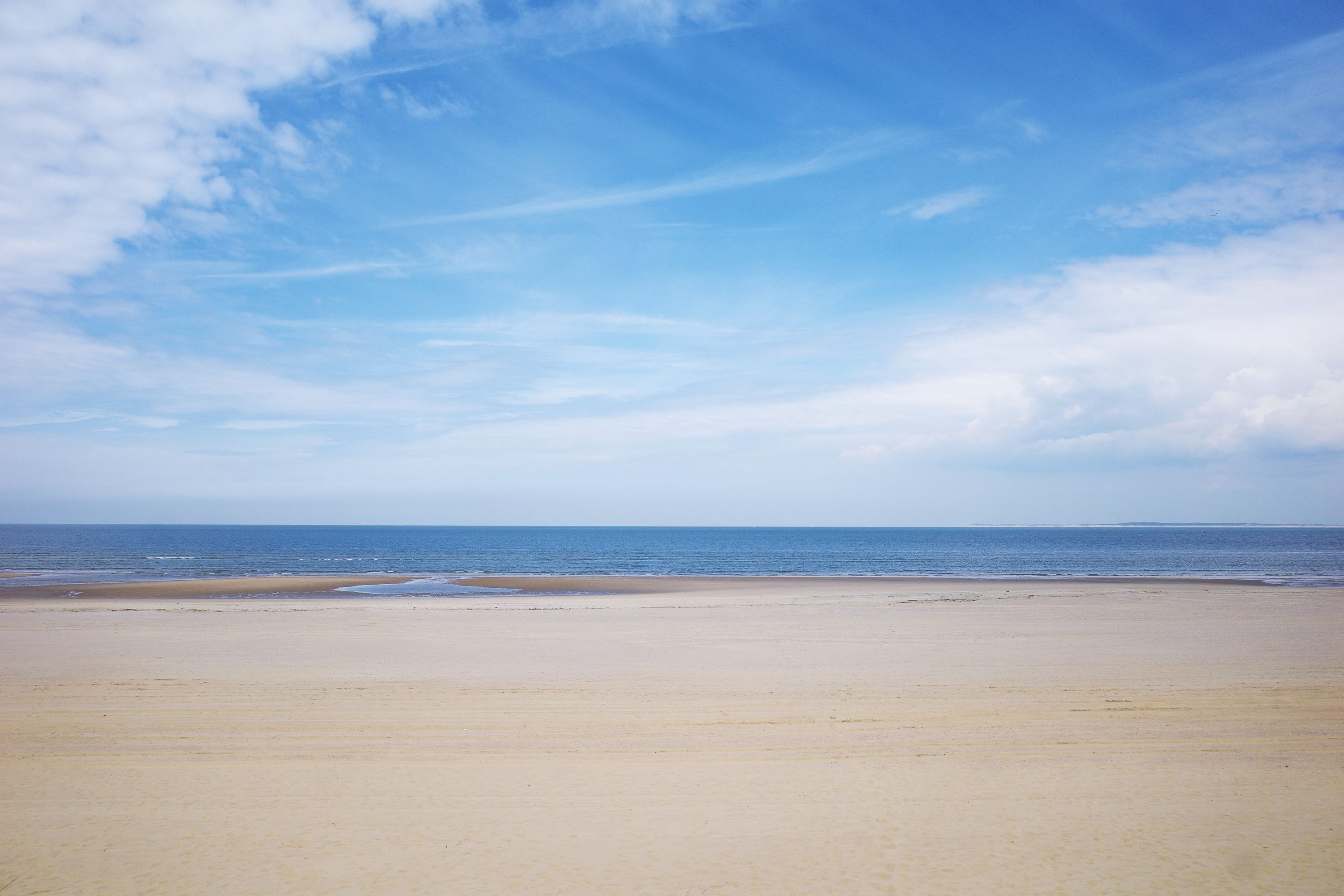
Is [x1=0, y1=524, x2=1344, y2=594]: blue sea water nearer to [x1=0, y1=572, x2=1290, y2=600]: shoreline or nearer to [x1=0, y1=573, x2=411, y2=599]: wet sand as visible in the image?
[x1=0, y1=572, x2=1290, y2=600]: shoreline

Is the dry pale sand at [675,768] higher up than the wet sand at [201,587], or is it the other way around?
the dry pale sand at [675,768]

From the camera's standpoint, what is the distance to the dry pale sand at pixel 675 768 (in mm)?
6605

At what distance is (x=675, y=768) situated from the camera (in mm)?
9031

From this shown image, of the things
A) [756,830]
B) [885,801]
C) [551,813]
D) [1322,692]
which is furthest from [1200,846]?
[1322,692]

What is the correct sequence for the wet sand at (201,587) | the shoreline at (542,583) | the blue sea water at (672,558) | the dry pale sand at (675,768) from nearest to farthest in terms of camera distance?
the dry pale sand at (675,768), the wet sand at (201,587), the shoreline at (542,583), the blue sea water at (672,558)

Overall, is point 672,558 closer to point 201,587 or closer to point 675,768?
point 201,587

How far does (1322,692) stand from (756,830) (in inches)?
476

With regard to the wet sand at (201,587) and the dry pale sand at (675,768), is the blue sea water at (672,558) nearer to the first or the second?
the wet sand at (201,587)

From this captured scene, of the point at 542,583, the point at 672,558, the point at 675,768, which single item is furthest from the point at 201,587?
the point at 672,558

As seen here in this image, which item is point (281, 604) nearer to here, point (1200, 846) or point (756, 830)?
point (756, 830)

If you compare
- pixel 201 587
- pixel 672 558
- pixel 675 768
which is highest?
pixel 675 768

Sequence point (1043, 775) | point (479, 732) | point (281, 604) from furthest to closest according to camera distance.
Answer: point (281, 604)
point (479, 732)
point (1043, 775)

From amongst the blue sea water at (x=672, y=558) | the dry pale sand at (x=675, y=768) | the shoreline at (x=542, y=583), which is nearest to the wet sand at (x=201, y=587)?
the shoreline at (x=542, y=583)

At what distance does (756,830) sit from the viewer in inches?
288
